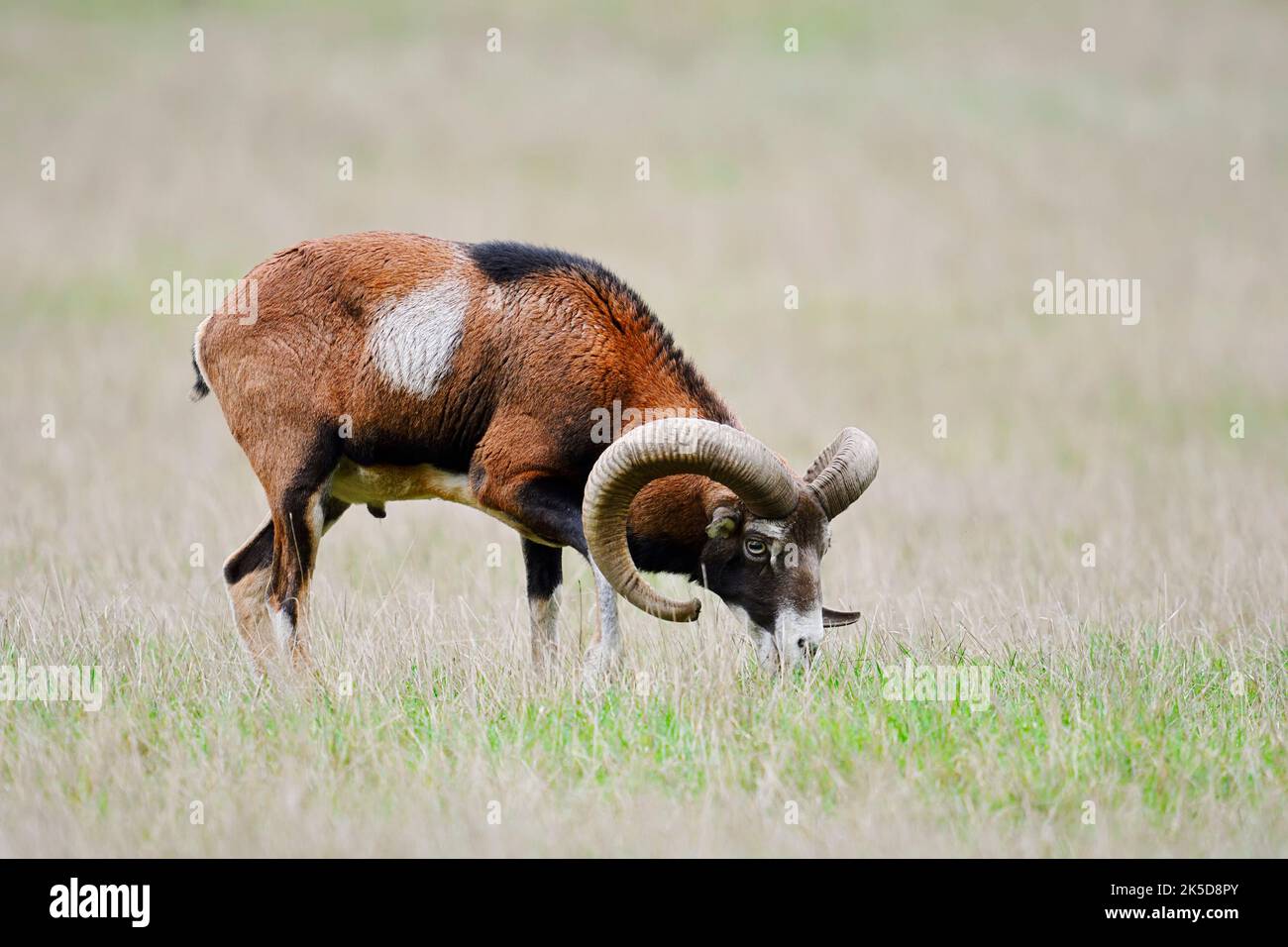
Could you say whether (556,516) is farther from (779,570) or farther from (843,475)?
(843,475)

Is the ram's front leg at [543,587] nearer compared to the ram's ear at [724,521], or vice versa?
the ram's ear at [724,521]

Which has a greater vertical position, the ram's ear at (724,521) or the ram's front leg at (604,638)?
the ram's ear at (724,521)

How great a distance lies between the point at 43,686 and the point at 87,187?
2785 cm

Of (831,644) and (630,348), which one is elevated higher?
(630,348)

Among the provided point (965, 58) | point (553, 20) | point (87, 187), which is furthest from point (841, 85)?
point (87, 187)

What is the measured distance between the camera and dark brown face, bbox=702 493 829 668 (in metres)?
8.24

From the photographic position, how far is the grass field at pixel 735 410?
696cm

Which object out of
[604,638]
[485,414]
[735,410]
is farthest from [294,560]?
[735,410]

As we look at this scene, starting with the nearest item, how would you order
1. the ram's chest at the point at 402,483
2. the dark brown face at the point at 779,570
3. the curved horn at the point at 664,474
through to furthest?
the curved horn at the point at 664,474 < the dark brown face at the point at 779,570 < the ram's chest at the point at 402,483

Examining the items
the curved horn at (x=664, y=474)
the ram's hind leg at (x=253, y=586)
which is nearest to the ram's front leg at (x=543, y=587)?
the curved horn at (x=664, y=474)

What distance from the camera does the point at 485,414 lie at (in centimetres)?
872

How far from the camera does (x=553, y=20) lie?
4512 centimetres

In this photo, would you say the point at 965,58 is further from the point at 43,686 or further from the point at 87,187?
the point at 43,686

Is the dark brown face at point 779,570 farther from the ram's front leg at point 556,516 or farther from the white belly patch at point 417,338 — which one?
the white belly patch at point 417,338
